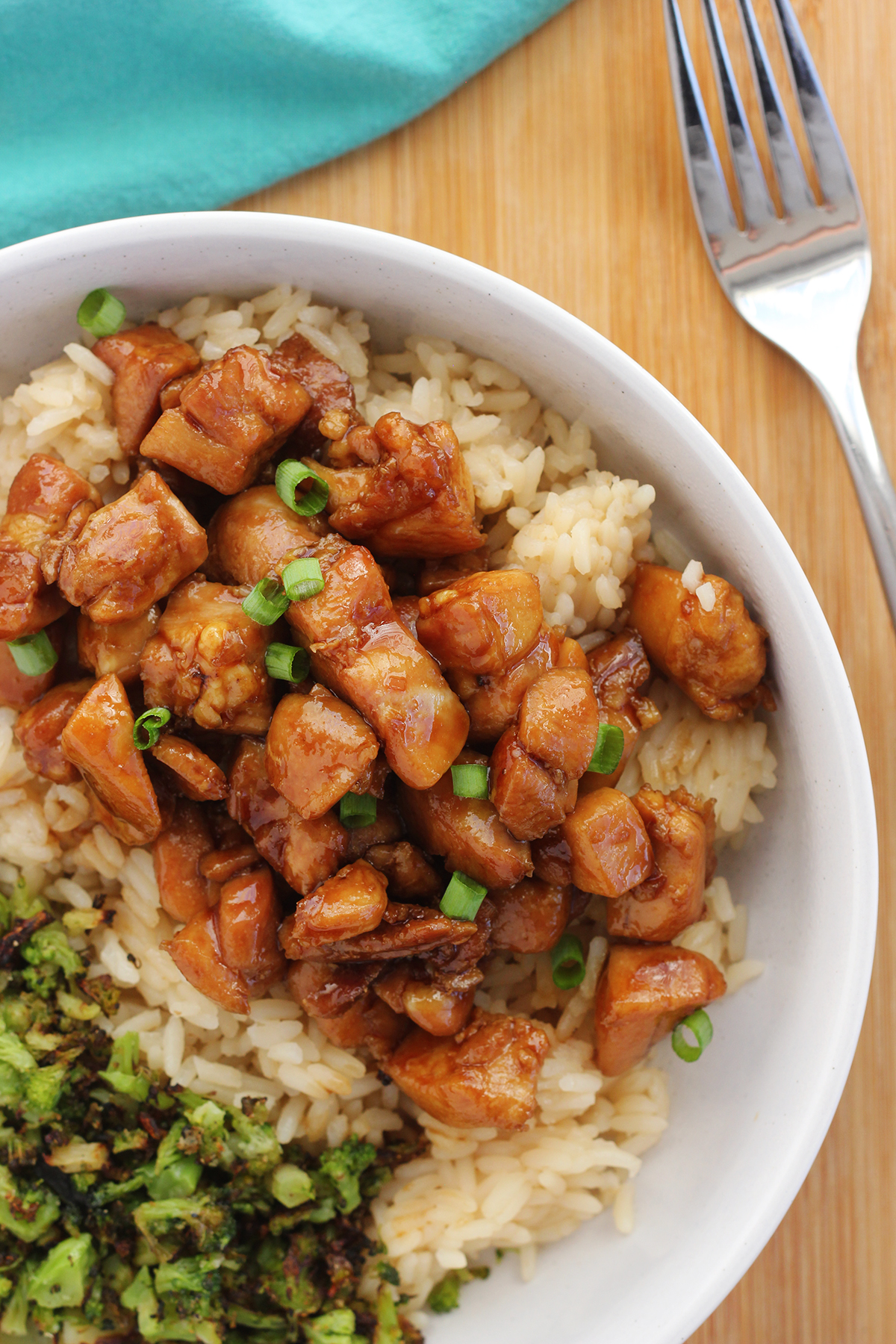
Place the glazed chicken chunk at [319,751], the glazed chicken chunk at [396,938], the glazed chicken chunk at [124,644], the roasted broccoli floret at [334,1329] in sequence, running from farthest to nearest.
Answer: the roasted broccoli floret at [334,1329] → the glazed chicken chunk at [124,644] → the glazed chicken chunk at [396,938] → the glazed chicken chunk at [319,751]

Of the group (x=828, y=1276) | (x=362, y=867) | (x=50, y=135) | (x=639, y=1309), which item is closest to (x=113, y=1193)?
(x=362, y=867)

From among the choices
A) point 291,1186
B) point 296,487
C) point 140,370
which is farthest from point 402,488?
point 291,1186

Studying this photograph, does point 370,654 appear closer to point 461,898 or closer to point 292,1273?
point 461,898

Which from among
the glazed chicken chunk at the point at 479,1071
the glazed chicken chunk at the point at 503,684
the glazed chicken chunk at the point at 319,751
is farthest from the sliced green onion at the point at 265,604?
the glazed chicken chunk at the point at 479,1071

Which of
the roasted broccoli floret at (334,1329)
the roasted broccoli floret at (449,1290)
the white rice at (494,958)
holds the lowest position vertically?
the roasted broccoli floret at (334,1329)

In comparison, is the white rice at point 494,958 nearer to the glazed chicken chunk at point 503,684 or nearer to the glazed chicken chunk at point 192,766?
the glazed chicken chunk at point 503,684
